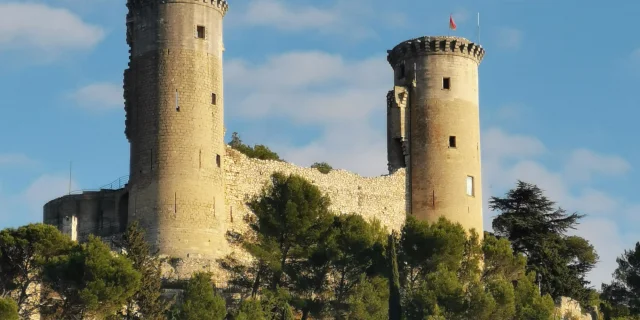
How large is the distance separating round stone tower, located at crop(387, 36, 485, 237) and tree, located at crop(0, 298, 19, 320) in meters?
16.4

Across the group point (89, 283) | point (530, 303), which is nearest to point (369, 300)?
point (530, 303)

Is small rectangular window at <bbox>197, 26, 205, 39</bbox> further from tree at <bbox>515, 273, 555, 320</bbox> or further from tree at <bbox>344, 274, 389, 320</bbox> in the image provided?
tree at <bbox>515, 273, 555, 320</bbox>

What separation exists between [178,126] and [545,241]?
15.2 metres

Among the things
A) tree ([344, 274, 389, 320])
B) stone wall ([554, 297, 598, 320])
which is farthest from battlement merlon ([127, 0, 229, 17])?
stone wall ([554, 297, 598, 320])

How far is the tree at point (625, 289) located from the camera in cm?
5225

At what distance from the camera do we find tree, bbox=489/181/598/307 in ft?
166

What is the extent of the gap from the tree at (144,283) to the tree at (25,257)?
5.74 ft

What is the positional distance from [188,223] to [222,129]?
3.15m

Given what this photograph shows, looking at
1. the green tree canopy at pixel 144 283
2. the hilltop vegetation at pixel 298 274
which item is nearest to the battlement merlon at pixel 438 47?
the hilltop vegetation at pixel 298 274

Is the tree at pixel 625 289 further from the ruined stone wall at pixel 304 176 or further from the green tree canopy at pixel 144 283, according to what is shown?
the green tree canopy at pixel 144 283

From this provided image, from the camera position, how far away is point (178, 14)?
42438mm

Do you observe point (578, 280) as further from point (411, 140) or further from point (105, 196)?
point (105, 196)

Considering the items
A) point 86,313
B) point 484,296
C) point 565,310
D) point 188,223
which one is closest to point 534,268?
point 565,310

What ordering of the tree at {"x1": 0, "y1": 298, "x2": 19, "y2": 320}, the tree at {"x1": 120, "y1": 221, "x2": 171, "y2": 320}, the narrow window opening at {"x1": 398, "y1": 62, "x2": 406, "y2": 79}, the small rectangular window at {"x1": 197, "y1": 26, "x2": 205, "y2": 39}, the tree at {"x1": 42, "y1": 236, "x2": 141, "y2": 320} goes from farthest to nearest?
the narrow window opening at {"x1": 398, "y1": 62, "x2": 406, "y2": 79}, the small rectangular window at {"x1": 197, "y1": 26, "x2": 205, "y2": 39}, the tree at {"x1": 120, "y1": 221, "x2": 171, "y2": 320}, the tree at {"x1": 42, "y1": 236, "x2": 141, "y2": 320}, the tree at {"x1": 0, "y1": 298, "x2": 19, "y2": 320}
